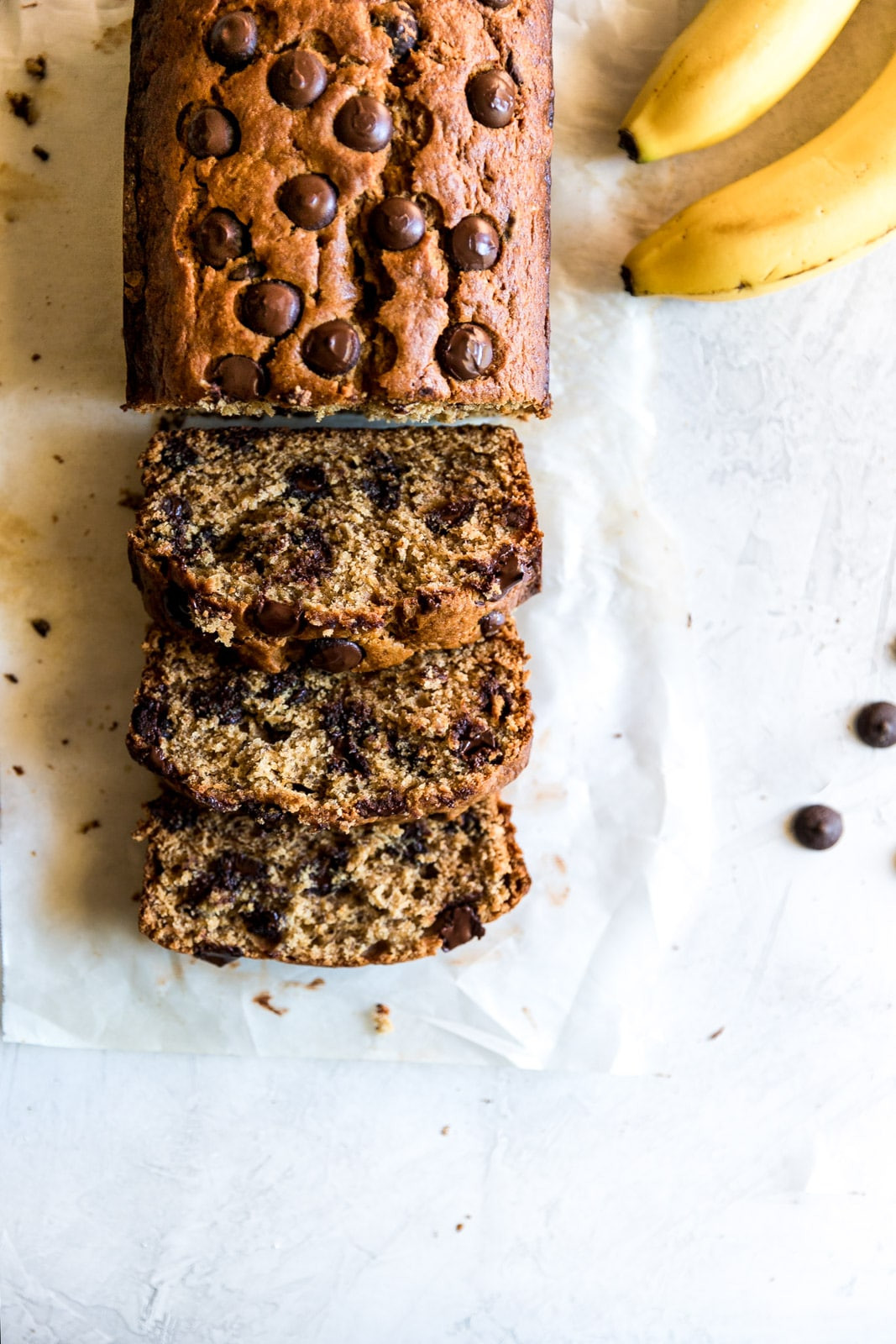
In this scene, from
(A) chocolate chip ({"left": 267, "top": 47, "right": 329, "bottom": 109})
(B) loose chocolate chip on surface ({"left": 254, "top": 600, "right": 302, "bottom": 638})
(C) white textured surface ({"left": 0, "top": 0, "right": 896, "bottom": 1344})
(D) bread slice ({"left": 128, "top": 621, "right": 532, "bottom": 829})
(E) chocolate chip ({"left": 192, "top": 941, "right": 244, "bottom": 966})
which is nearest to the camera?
(A) chocolate chip ({"left": 267, "top": 47, "right": 329, "bottom": 109})

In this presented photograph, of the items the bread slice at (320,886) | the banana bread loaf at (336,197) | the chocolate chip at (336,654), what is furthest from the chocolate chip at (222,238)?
the bread slice at (320,886)

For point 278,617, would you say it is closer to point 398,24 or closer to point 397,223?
point 397,223

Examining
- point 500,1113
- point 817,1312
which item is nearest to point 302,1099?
point 500,1113

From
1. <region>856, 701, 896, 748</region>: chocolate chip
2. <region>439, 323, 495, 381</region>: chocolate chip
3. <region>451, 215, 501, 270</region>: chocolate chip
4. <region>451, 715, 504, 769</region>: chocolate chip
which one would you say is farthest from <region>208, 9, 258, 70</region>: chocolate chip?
<region>856, 701, 896, 748</region>: chocolate chip

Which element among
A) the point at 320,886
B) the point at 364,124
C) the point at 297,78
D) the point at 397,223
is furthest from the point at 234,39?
the point at 320,886

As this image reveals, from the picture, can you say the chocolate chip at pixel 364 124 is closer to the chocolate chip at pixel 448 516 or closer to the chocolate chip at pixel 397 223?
the chocolate chip at pixel 397 223

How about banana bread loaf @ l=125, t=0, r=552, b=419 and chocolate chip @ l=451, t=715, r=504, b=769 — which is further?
chocolate chip @ l=451, t=715, r=504, b=769

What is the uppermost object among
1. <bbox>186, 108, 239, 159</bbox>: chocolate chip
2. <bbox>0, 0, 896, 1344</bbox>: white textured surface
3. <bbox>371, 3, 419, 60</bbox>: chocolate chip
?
<bbox>371, 3, 419, 60</bbox>: chocolate chip

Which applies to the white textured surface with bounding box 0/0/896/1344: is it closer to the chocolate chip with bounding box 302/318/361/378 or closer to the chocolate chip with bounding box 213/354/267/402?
the chocolate chip with bounding box 302/318/361/378

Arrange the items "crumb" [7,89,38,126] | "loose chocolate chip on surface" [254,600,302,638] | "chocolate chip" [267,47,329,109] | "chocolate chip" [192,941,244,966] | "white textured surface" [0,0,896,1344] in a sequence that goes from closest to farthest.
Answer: "chocolate chip" [267,47,329,109] → "loose chocolate chip on surface" [254,600,302,638] → "chocolate chip" [192,941,244,966] → "crumb" [7,89,38,126] → "white textured surface" [0,0,896,1344]
